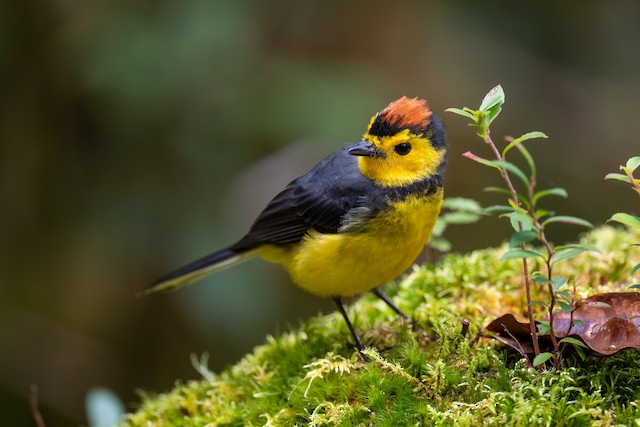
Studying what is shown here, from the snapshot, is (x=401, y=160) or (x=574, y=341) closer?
(x=574, y=341)

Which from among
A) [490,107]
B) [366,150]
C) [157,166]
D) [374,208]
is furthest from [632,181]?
[157,166]

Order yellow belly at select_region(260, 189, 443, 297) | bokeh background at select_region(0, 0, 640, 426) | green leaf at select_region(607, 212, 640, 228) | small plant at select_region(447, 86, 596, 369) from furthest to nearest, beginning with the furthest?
bokeh background at select_region(0, 0, 640, 426)
yellow belly at select_region(260, 189, 443, 297)
green leaf at select_region(607, 212, 640, 228)
small plant at select_region(447, 86, 596, 369)

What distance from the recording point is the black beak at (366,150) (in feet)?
11.7

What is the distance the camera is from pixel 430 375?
8.77 feet

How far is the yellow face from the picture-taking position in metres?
3.60

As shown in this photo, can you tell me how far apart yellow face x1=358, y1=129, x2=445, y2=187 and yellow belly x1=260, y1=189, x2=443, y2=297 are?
0.45 ft

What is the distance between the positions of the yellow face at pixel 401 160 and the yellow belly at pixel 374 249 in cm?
14

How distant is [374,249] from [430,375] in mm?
920

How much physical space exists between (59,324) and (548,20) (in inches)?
242

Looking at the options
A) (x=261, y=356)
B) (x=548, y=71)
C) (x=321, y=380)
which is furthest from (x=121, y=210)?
(x=548, y=71)

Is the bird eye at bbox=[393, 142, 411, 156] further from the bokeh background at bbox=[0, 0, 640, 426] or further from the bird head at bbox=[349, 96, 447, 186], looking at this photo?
the bokeh background at bbox=[0, 0, 640, 426]

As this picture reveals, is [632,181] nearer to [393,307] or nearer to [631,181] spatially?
[631,181]

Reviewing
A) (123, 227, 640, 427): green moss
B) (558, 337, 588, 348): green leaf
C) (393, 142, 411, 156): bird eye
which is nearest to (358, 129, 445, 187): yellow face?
(393, 142, 411, 156): bird eye

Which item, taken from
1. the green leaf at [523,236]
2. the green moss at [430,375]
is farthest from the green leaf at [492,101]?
the green moss at [430,375]
